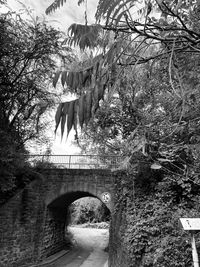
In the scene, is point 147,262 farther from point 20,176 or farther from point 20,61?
point 20,61

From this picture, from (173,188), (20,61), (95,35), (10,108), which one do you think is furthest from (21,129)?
(95,35)

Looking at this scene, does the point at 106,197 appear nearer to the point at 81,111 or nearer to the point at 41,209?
the point at 41,209

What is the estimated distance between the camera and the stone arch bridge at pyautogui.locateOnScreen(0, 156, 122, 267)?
361 inches

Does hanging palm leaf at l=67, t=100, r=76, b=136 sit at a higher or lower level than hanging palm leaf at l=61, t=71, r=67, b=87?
lower

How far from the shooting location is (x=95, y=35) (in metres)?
1.24

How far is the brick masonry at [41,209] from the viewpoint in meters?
9.11

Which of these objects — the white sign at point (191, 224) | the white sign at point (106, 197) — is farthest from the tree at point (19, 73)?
the white sign at point (191, 224)

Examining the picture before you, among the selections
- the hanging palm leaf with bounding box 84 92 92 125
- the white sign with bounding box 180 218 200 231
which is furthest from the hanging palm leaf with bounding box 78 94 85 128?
the white sign with bounding box 180 218 200 231

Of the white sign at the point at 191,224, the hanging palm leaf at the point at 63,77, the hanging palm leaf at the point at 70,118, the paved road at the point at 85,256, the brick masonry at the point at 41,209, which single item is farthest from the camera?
the paved road at the point at 85,256

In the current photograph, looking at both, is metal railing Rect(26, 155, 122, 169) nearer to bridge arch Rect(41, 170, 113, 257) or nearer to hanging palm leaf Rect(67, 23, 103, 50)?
bridge arch Rect(41, 170, 113, 257)

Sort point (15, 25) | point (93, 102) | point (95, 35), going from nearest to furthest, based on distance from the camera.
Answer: point (93, 102), point (95, 35), point (15, 25)

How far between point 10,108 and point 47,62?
7.80 feet

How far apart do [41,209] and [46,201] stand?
0.40m

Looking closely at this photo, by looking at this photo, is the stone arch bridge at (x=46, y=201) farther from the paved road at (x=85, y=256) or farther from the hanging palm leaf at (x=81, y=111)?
the hanging palm leaf at (x=81, y=111)
